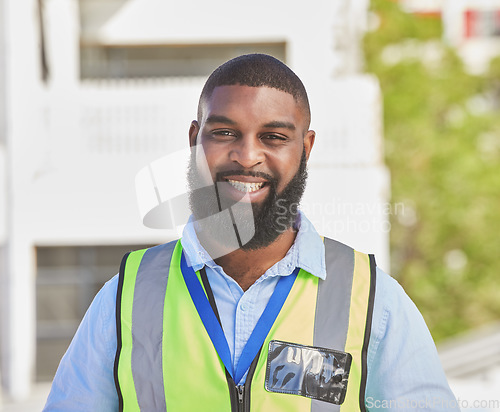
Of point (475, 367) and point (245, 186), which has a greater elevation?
point (245, 186)

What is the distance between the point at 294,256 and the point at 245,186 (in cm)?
22

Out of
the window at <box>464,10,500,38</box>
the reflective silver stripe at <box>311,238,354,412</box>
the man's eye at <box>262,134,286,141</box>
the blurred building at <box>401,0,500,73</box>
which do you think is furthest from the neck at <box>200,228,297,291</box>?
the window at <box>464,10,500,38</box>

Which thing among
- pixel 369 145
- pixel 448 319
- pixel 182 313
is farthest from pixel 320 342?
pixel 448 319

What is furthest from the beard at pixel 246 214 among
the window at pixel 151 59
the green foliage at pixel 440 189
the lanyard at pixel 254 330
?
the green foliage at pixel 440 189

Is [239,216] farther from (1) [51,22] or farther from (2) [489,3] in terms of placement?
(2) [489,3]

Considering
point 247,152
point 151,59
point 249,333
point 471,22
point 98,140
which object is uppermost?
point 471,22

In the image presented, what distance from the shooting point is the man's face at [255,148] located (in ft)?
5.82

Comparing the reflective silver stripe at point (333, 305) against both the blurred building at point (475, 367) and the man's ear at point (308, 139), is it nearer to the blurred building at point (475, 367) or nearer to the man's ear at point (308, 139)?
the man's ear at point (308, 139)

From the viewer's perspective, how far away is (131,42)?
1013 centimetres

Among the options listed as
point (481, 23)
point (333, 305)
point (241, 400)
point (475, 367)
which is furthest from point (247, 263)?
point (481, 23)

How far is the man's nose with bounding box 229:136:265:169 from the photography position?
177 centimetres

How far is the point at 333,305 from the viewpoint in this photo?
182 cm

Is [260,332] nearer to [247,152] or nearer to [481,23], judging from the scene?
[247,152]

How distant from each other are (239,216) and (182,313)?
0.27 meters
